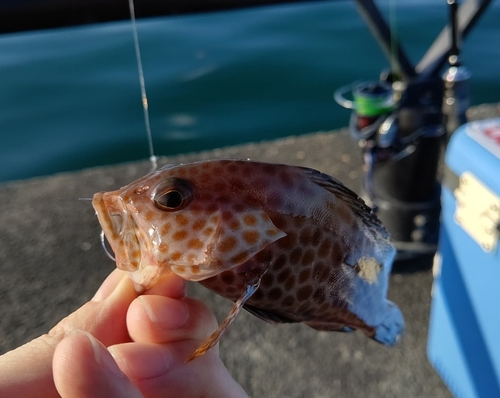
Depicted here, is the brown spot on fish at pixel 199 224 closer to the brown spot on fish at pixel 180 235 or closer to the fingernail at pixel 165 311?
the brown spot on fish at pixel 180 235

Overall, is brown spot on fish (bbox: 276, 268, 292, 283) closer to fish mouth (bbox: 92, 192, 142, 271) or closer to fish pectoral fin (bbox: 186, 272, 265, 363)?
fish pectoral fin (bbox: 186, 272, 265, 363)

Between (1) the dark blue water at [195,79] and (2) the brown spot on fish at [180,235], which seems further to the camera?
(1) the dark blue water at [195,79]

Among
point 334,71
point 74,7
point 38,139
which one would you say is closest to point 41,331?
point 74,7

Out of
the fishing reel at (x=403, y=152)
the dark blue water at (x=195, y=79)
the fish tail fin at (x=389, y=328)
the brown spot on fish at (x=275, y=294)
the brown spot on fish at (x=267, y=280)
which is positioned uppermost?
the brown spot on fish at (x=267, y=280)

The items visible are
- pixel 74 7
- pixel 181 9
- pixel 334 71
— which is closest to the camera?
pixel 74 7

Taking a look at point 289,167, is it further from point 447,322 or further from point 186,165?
point 447,322

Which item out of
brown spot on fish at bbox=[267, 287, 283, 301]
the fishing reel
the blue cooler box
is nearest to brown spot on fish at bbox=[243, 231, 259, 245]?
brown spot on fish at bbox=[267, 287, 283, 301]

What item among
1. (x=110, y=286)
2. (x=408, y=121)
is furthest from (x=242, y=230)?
(x=408, y=121)

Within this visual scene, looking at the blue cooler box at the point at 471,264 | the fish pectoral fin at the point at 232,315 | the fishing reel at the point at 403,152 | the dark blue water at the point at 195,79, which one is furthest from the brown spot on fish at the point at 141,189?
the dark blue water at the point at 195,79
